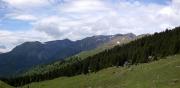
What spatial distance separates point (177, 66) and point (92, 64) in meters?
106

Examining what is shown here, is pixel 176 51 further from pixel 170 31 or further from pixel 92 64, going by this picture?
pixel 92 64

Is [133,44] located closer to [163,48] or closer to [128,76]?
[163,48]

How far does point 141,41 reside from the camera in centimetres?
18350

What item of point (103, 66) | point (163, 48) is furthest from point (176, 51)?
point (103, 66)

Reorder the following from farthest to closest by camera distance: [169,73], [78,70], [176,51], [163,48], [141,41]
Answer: [78,70]
[141,41]
[163,48]
[176,51]
[169,73]

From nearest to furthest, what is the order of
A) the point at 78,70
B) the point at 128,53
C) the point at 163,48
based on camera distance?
the point at 163,48, the point at 128,53, the point at 78,70

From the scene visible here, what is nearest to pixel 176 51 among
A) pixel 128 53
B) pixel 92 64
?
pixel 128 53

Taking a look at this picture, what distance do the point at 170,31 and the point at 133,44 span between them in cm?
2486

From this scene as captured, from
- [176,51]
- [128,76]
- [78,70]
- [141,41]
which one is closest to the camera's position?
[128,76]

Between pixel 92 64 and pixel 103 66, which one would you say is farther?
pixel 92 64

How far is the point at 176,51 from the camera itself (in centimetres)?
13150

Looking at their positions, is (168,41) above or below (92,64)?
above

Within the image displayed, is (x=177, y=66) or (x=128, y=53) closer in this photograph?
(x=177, y=66)

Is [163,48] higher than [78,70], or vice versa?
[163,48]
